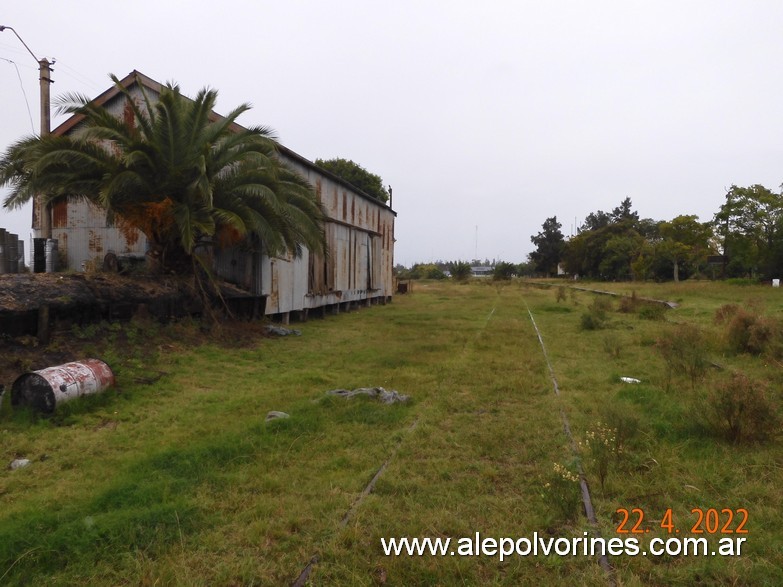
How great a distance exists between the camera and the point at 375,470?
4.89 m

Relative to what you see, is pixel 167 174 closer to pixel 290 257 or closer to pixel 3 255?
pixel 290 257

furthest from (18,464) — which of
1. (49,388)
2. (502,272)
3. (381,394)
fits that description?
(502,272)

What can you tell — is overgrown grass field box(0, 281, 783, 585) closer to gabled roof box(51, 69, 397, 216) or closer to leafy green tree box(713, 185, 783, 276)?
gabled roof box(51, 69, 397, 216)

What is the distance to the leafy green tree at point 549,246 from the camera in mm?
84375

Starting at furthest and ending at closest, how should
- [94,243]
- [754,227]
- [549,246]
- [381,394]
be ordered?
[549,246], [754,227], [94,243], [381,394]

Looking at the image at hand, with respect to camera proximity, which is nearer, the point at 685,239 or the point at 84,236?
the point at 84,236

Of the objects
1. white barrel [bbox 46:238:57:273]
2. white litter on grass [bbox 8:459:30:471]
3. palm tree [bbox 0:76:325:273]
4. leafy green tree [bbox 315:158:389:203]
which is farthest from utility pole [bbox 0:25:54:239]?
leafy green tree [bbox 315:158:389:203]

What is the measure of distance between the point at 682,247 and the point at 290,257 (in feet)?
149

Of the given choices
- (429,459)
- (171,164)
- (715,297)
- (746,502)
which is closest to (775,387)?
(746,502)

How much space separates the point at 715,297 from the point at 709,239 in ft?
92.1

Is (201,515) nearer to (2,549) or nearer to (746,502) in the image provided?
(2,549)

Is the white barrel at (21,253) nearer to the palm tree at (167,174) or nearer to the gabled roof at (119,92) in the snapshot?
the gabled roof at (119,92)

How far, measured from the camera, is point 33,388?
659 cm

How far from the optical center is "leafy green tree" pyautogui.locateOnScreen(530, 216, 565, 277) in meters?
84.4
